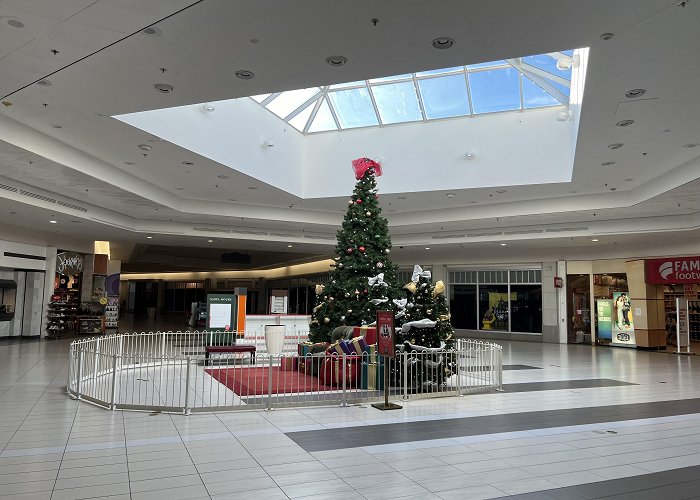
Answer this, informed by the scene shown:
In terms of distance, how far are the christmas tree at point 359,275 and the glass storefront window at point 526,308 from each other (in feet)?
44.0

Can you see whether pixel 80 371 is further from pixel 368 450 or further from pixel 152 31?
pixel 152 31

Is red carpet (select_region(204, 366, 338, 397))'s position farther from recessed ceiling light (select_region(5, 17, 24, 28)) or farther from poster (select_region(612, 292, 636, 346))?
poster (select_region(612, 292, 636, 346))

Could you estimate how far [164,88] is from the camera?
302 inches

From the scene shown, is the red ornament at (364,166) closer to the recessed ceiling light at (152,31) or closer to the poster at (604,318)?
the recessed ceiling light at (152,31)

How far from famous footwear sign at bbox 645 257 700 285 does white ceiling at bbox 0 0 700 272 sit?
1011mm

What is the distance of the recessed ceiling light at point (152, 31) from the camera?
5.86 metres

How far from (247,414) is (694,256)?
59.1 ft

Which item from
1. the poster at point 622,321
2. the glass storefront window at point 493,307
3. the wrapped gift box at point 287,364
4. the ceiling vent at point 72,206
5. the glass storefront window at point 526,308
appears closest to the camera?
the wrapped gift box at point 287,364

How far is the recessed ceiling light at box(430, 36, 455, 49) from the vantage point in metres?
6.02

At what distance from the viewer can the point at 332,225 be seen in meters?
20.0

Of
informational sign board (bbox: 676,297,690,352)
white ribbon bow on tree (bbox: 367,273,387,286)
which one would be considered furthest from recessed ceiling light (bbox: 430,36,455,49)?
informational sign board (bbox: 676,297,690,352)

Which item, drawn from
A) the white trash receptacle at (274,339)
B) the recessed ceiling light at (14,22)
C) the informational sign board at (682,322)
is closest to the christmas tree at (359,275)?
the white trash receptacle at (274,339)

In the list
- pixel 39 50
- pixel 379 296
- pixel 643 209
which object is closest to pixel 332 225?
pixel 379 296

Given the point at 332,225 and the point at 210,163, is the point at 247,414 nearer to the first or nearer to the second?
the point at 210,163
